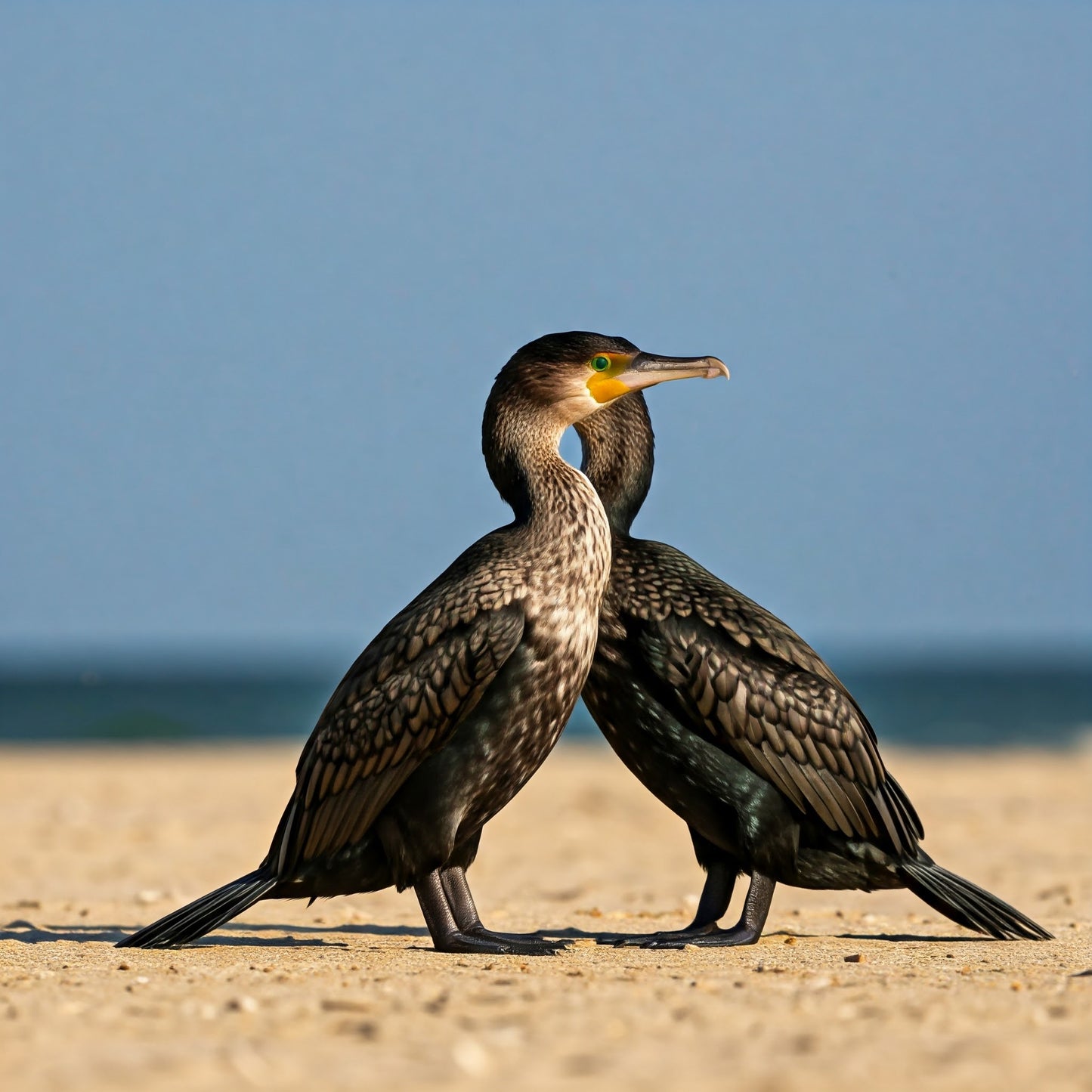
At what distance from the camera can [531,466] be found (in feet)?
18.9

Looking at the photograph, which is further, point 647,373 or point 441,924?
point 647,373

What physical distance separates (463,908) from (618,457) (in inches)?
74.0

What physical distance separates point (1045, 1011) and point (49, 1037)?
2.39 metres

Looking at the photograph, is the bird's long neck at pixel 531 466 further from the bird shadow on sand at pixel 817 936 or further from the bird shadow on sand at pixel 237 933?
the bird shadow on sand at pixel 237 933

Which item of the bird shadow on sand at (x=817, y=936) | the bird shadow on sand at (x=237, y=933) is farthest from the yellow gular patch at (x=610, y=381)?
the bird shadow on sand at (x=237, y=933)

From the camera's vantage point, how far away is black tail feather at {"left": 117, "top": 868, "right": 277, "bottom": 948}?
563 centimetres

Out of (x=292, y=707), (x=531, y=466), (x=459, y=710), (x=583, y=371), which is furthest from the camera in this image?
(x=292, y=707)

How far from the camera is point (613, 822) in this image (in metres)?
14.2

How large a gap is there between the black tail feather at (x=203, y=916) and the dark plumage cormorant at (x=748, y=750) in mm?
1357

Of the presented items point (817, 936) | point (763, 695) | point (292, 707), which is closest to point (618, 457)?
point (763, 695)

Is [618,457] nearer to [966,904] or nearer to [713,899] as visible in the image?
[713,899]

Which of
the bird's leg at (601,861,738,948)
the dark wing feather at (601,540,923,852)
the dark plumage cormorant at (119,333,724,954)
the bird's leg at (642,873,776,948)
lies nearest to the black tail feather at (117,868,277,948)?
the dark plumage cormorant at (119,333,724,954)

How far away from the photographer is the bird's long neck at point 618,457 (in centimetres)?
636

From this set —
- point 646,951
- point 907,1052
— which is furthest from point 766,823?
point 907,1052
